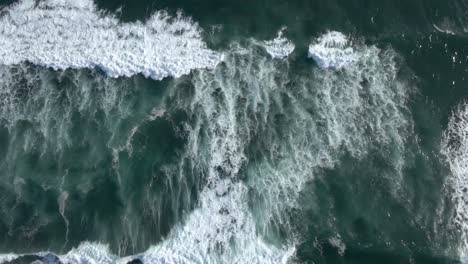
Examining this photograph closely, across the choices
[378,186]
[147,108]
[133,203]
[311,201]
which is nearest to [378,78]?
[378,186]

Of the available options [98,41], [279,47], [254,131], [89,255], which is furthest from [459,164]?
[98,41]

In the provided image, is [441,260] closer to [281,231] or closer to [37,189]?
[281,231]

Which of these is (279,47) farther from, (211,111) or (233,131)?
(233,131)

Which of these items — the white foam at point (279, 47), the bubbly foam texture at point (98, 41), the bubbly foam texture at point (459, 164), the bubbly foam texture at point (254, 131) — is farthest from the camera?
the white foam at point (279, 47)

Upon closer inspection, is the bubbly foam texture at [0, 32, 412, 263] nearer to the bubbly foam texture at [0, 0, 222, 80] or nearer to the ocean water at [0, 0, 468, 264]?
the ocean water at [0, 0, 468, 264]

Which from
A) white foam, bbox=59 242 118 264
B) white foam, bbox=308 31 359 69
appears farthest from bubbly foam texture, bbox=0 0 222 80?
white foam, bbox=59 242 118 264

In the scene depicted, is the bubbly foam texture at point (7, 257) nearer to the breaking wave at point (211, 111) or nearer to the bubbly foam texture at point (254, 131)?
the breaking wave at point (211, 111)

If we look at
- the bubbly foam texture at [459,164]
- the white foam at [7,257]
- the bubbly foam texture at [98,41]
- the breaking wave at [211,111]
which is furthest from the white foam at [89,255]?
the bubbly foam texture at [459,164]

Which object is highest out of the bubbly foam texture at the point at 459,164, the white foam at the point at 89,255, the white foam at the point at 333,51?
the white foam at the point at 333,51
